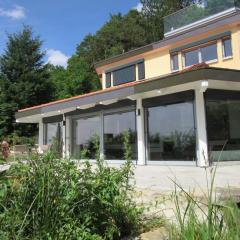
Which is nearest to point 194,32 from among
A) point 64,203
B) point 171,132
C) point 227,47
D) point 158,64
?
point 227,47

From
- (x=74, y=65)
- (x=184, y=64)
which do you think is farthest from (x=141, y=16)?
(x=184, y=64)

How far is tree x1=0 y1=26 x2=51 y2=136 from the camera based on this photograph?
→ 31750 mm

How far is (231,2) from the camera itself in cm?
1948

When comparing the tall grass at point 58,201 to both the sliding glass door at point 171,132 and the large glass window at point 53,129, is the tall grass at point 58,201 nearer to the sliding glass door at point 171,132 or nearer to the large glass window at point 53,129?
the sliding glass door at point 171,132

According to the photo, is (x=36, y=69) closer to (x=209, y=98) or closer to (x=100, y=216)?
(x=209, y=98)

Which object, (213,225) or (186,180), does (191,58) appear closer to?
(186,180)

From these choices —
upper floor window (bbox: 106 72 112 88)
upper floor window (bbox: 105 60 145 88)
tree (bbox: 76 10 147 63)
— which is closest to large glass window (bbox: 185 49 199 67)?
upper floor window (bbox: 105 60 145 88)

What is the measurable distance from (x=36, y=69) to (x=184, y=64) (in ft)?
61.8

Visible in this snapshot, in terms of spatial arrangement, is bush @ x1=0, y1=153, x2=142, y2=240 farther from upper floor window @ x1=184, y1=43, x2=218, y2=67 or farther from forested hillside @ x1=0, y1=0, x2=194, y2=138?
forested hillside @ x1=0, y1=0, x2=194, y2=138

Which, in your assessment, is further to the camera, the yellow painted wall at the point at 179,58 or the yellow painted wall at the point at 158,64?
the yellow painted wall at the point at 158,64

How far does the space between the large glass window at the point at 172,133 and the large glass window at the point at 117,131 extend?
1.03 m

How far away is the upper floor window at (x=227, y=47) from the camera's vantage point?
17328 millimetres

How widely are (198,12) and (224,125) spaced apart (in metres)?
10.5

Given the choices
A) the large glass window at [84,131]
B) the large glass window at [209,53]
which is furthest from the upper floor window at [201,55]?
the large glass window at [84,131]
